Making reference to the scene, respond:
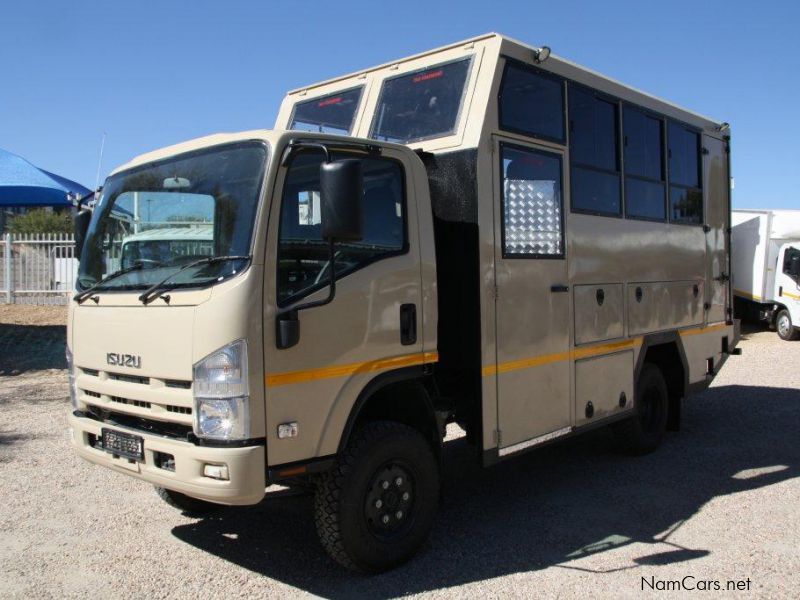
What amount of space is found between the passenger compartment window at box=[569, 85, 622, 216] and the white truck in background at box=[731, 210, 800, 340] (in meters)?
13.8

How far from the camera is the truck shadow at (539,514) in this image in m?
4.54

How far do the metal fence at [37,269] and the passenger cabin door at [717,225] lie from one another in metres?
14.3

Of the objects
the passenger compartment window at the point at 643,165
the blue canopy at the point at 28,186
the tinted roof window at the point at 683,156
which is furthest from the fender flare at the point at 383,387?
the blue canopy at the point at 28,186

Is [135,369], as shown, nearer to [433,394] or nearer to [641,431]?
[433,394]

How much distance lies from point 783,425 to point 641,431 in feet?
8.49

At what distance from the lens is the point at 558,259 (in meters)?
5.69

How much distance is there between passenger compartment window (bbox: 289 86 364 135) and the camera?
5.85m

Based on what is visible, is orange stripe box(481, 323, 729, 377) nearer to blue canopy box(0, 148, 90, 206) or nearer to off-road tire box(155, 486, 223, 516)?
off-road tire box(155, 486, 223, 516)

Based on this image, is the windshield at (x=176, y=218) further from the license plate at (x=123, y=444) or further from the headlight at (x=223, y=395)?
the license plate at (x=123, y=444)

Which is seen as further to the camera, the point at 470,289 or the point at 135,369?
the point at 470,289

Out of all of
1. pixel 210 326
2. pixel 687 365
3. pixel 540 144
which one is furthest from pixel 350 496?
pixel 687 365

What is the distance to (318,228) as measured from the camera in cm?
416

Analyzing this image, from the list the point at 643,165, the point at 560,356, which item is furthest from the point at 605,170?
the point at 560,356

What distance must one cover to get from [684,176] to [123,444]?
6.07 meters
